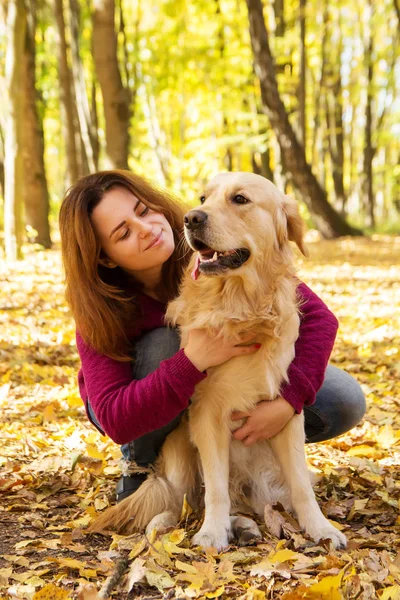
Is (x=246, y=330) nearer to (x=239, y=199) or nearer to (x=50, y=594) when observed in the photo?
(x=239, y=199)

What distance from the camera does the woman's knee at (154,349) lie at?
2736 millimetres

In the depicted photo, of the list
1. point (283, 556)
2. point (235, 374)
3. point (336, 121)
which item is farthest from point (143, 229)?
point (336, 121)

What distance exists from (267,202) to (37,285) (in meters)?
6.14

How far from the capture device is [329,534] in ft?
7.95

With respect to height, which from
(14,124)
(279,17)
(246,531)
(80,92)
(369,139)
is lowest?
(246,531)

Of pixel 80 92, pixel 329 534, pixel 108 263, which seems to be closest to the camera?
pixel 329 534

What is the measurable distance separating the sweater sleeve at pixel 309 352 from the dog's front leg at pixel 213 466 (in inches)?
12.2

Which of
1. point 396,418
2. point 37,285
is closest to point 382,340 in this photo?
point 396,418

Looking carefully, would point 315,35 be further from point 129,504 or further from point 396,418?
point 129,504

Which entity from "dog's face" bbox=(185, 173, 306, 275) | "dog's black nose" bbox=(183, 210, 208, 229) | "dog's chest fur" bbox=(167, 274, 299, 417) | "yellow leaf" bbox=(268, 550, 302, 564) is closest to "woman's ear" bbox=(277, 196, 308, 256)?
"dog's face" bbox=(185, 173, 306, 275)

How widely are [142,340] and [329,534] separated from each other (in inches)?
43.0

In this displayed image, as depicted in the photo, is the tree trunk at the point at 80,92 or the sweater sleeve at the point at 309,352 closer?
the sweater sleeve at the point at 309,352

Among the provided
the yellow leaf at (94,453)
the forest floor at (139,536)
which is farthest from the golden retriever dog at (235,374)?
the yellow leaf at (94,453)

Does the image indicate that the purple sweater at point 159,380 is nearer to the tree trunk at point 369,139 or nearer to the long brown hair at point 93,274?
the long brown hair at point 93,274
